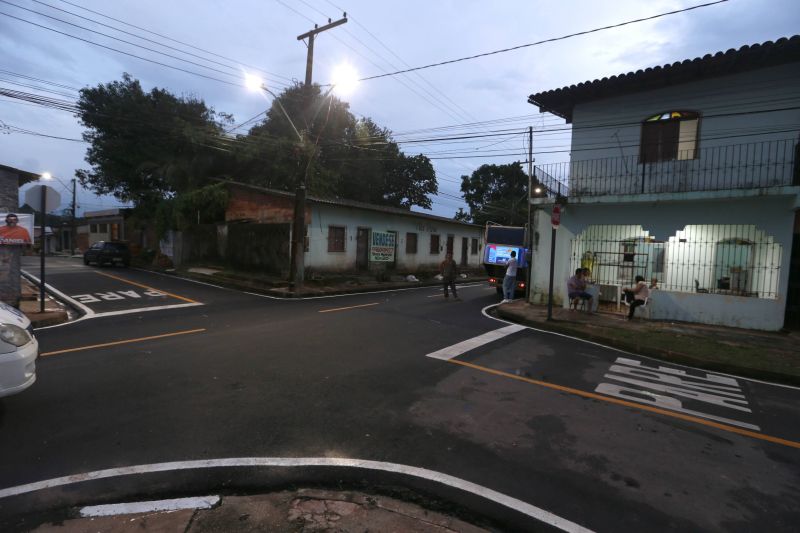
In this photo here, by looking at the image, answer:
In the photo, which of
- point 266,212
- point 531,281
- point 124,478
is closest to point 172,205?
point 266,212

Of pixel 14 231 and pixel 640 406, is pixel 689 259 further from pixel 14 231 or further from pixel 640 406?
pixel 14 231

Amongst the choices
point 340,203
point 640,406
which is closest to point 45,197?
point 340,203

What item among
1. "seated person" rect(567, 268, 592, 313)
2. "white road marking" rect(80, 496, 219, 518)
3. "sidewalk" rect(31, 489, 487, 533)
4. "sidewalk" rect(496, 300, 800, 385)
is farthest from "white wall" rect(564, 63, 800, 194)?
"white road marking" rect(80, 496, 219, 518)

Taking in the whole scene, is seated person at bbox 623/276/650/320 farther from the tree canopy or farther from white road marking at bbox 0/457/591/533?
the tree canopy

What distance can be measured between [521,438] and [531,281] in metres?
10.1

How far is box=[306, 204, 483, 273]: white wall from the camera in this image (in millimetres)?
18578

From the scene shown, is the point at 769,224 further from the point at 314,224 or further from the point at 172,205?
the point at 172,205

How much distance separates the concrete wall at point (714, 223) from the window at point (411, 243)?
460 inches

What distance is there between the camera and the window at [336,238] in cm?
1920

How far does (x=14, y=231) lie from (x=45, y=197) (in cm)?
104

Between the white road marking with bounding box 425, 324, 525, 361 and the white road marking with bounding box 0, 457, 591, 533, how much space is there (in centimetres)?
343

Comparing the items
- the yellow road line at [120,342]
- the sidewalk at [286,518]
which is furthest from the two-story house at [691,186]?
the sidewalk at [286,518]

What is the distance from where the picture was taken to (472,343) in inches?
311

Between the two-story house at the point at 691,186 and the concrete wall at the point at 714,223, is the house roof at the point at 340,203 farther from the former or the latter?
the concrete wall at the point at 714,223
